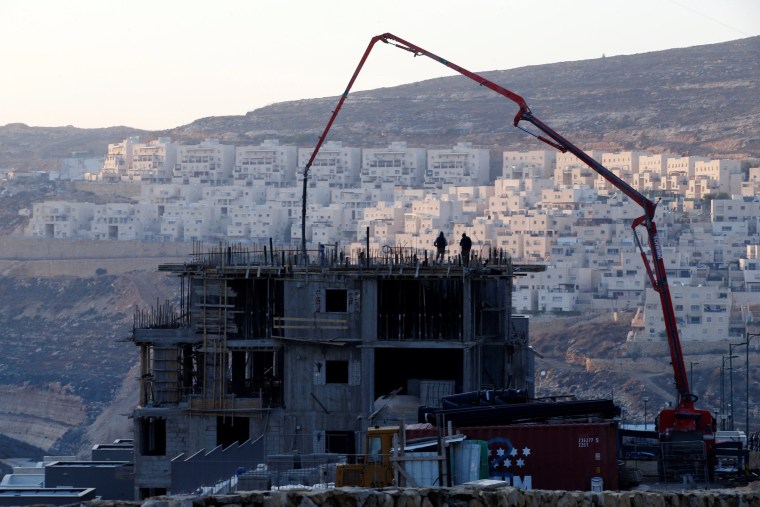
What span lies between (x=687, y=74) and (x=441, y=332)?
495ft

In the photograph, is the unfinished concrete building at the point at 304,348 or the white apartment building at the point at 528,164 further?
the white apartment building at the point at 528,164

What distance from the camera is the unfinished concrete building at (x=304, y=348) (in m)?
25.9

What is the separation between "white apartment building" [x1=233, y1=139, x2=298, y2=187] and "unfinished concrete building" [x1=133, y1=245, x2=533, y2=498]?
428 ft

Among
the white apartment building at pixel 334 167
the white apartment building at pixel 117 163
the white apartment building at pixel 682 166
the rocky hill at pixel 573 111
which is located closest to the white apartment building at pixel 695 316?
the white apartment building at pixel 682 166

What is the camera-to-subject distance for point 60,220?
456 ft

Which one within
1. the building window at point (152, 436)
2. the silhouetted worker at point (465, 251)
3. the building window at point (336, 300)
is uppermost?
the silhouetted worker at point (465, 251)

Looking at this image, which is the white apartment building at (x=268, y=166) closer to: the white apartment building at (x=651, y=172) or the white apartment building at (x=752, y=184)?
the white apartment building at (x=651, y=172)

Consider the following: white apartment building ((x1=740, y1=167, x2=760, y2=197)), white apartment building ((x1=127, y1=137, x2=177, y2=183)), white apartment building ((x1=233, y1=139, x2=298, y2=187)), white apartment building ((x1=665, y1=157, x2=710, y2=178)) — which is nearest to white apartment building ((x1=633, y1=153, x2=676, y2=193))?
white apartment building ((x1=665, y1=157, x2=710, y2=178))

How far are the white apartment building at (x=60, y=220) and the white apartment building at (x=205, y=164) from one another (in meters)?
18.1

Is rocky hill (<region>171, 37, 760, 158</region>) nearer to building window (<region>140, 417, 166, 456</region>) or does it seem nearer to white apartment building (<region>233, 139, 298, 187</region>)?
white apartment building (<region>233, 139, 298, 187</region>)

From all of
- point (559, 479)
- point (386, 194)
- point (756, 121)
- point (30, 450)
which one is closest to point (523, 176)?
point (386, 194)

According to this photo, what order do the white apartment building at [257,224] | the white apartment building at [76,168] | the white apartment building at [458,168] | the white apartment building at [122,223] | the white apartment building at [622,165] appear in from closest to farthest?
the white apartment building at [122,223]
the white apartment building at [257,224]
the white apartment building at [622,165]
the white apartment building at [458,168]
the white apartment building at [76,168]

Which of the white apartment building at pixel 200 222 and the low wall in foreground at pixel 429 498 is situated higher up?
the white apartment building at pixel 200 222

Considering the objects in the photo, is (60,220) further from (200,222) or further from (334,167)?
(334,167)
